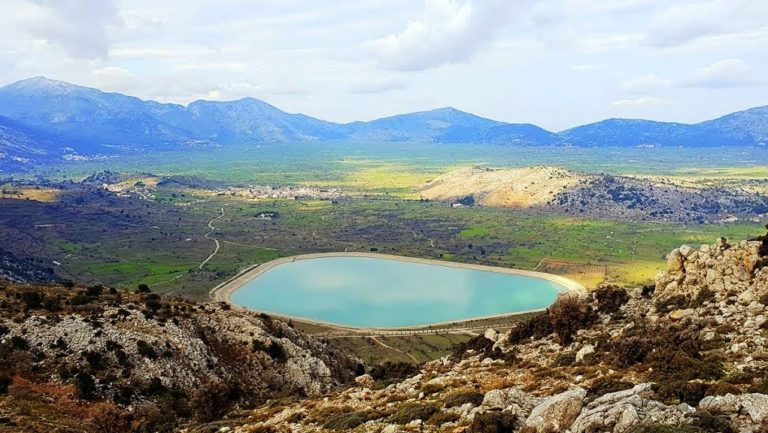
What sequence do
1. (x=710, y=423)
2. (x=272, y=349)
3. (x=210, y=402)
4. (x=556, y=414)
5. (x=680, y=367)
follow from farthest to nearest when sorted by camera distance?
(x=272, y=349) < (x=210, y=402) < (x=680, y=367) < (x=556, y=414) < (x=710, y=423)

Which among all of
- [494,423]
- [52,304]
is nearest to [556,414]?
[494,423]

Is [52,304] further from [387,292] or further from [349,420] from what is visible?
[387,292]

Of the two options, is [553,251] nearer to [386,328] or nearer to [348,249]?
[348,249]

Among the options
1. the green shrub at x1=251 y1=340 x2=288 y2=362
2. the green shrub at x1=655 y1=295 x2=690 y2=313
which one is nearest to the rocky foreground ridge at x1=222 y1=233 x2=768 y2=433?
the green shrub at x1=655 y1=295 x2=690 y2=313

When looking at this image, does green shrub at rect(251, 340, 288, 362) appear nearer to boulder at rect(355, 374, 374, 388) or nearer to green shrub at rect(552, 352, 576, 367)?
boulder at rect(355, 374, 374, 388)

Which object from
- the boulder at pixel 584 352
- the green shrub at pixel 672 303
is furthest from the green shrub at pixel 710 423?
the green shrub at pixel 672 303

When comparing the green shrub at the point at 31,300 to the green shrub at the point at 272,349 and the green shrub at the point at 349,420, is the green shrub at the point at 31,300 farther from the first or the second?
the green shrub at the point at 349,420

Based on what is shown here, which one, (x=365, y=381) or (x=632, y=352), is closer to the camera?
(x=632, y=352)
